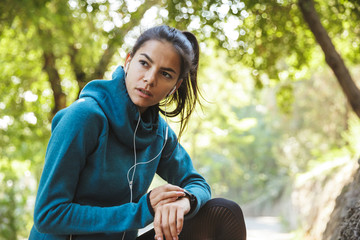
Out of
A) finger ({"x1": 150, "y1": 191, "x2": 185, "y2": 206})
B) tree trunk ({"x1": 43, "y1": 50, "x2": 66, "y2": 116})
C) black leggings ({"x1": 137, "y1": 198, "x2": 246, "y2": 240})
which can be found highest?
tree trunk ({"x1": 43, "y1": 50, "x2": 66, "y2": 116})

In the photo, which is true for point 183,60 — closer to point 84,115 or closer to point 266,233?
point 84,115

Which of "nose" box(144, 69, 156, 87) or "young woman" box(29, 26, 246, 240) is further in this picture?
"nose" box(144, 69, 156, 87)

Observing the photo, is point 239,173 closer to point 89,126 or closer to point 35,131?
point 35,131

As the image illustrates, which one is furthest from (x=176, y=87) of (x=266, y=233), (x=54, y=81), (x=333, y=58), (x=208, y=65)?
(x=266, y=233)

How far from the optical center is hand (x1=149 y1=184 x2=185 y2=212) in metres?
1.67

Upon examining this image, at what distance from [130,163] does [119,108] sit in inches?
11.1

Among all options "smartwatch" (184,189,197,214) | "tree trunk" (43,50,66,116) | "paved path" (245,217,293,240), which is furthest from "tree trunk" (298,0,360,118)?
"paved path" (245,217,293,240)

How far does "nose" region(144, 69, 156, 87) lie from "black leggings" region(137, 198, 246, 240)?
68 cm

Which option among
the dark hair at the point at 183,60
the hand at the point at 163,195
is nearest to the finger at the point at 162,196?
the hand at the point at 163,195

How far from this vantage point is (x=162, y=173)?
234 centimetres

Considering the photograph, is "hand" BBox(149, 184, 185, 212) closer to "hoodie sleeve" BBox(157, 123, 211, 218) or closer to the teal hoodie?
the teal hoodie

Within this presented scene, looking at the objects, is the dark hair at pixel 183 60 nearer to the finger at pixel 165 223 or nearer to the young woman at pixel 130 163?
the young woman at pixel 130 163

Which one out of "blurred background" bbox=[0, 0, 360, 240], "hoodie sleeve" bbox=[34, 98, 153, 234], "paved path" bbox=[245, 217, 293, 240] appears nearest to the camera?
"hoodie sleeve" bbox=[34, 98, 153, 234]

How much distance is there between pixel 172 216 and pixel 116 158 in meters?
0.38
